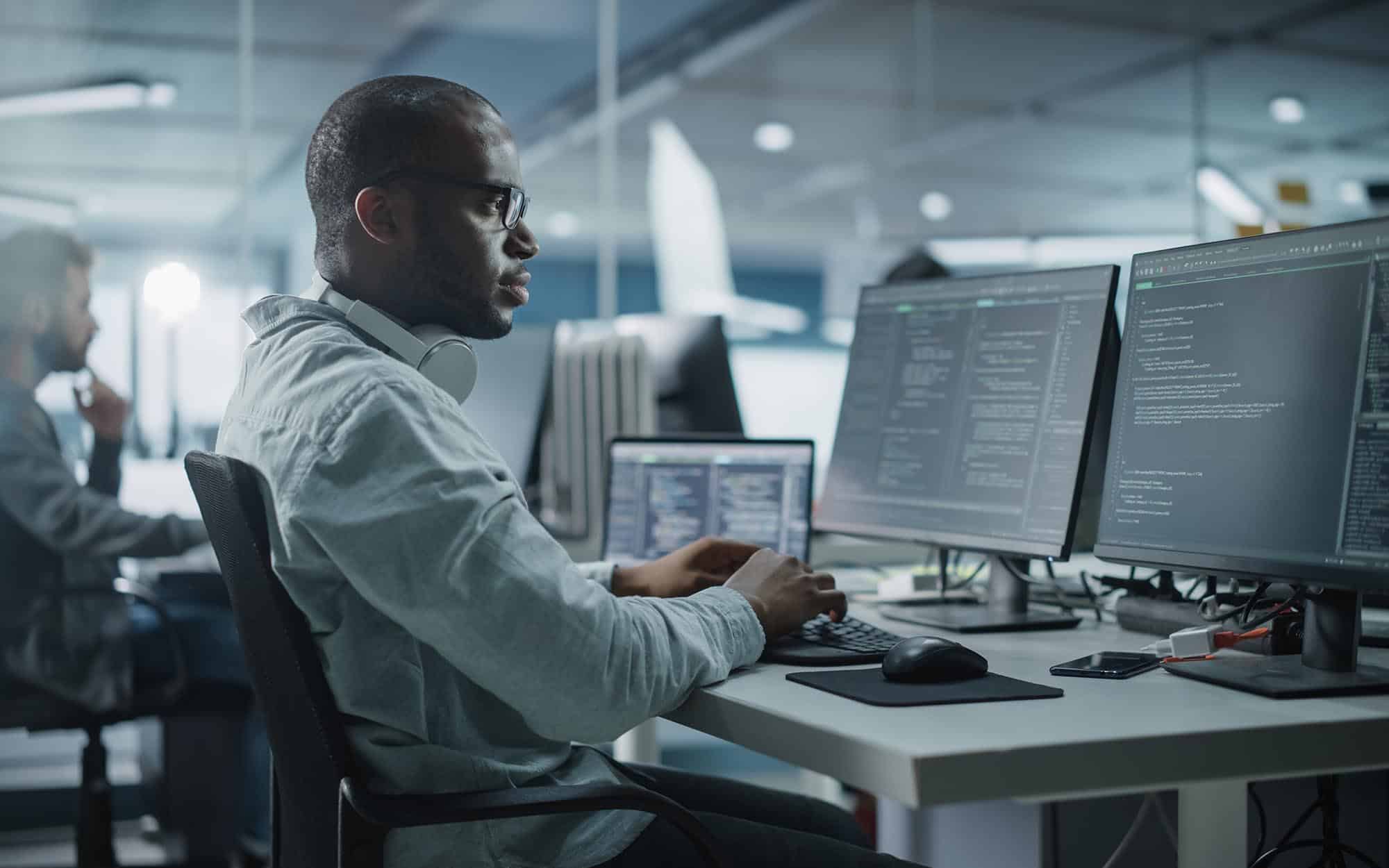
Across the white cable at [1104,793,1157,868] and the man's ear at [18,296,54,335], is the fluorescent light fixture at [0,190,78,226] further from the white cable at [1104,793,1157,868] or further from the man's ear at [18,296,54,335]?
the white cable at [1104,793,1157,868]

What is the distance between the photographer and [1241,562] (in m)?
1.30

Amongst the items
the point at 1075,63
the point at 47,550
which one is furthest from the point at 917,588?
the point at 1075,63

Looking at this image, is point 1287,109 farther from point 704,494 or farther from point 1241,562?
point 1241,562

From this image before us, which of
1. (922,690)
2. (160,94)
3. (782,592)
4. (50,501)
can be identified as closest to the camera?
(922,690)

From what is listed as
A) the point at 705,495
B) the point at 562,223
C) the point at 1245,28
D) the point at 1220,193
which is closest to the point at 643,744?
the point at 705,495

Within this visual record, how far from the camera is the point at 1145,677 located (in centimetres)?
133

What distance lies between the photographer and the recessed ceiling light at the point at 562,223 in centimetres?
660

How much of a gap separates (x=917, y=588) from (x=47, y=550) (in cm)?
191

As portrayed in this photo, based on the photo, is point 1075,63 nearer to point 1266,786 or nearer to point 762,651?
point 1266,786

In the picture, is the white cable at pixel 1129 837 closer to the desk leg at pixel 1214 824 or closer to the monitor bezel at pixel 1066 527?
the monitor bezel at pixel 1066 527

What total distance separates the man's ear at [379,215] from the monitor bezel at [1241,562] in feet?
2.69

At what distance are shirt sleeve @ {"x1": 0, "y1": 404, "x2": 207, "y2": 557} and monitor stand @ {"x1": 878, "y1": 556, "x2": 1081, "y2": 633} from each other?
5.33ft

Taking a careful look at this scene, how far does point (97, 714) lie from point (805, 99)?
492 centimetres

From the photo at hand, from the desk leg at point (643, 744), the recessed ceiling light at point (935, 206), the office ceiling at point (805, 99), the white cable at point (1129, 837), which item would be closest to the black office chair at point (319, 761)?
the white cable at point (1129, 837)
